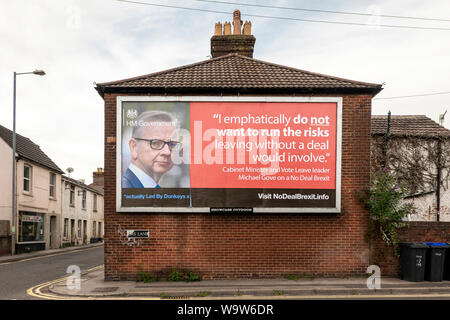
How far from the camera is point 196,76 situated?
36.5 feet

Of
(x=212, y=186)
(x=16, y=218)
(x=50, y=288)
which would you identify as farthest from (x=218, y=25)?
(x=16, y=218)

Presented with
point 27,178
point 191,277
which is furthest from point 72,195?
point 191,277

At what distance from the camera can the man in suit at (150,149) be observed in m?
10.4

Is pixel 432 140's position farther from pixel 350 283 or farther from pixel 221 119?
pixel 221 119

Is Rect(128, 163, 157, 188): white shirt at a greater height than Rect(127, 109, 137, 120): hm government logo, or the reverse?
Rect(127, 109, 137, 120): hm government logo

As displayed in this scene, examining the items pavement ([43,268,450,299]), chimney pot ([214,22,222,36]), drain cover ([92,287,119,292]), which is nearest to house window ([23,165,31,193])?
pavement ([43,268,450,299])

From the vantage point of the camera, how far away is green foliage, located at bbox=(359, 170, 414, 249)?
10188 mm

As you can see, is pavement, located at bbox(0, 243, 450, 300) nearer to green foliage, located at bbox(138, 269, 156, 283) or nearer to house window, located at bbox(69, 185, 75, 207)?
green foliage, located at bbox(138, 269, 156, 283)

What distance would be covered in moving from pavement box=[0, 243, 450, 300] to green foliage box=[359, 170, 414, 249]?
1.29 metres

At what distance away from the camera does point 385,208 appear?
33.4 ft

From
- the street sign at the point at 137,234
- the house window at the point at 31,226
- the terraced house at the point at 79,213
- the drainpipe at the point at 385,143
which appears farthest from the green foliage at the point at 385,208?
the terraced house at the point at 79,213

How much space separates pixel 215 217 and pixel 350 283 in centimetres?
399

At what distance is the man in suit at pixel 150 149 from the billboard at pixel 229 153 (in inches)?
1.1

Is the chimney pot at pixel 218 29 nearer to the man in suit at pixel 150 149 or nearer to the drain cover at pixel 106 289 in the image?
the man in suit at pixel 150 149
